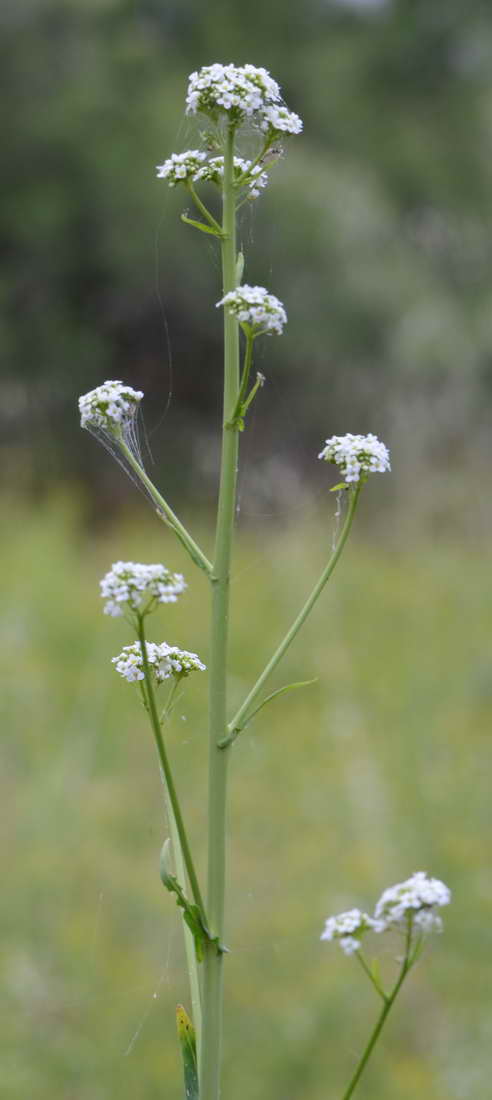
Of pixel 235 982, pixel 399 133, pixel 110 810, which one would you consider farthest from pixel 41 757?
pixel 399 133

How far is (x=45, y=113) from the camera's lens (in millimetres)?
14047

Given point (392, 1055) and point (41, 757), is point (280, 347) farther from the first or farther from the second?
point (392, 1055)

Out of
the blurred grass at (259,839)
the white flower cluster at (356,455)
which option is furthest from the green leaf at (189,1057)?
the blurred grass at (259,839)

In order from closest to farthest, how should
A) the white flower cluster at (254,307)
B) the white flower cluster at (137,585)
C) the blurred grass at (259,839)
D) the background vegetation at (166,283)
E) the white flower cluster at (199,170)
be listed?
1. the white flower cluster at (137,585)
2. the white flower cluster at (254,307)
3. the white flower cluster at (199,170)
4. the blurred grass at (259,839)
5. the background vegetation at (166,283)

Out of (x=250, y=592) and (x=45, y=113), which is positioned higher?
(x=45, y=113)

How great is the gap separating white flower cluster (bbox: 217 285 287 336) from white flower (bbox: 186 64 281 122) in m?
0.19

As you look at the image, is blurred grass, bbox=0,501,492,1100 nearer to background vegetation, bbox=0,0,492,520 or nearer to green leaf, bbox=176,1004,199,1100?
green leaf, bbox=176,1004,199,1100

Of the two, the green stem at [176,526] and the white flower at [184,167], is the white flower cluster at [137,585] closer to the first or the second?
the green stem at [176,526]

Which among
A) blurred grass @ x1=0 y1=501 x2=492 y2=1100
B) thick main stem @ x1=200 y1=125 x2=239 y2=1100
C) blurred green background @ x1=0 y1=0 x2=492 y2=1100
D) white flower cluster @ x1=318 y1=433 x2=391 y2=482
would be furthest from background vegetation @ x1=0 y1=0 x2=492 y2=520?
thick main stem @ x1=200 y1=125 x2=239 y2=1100

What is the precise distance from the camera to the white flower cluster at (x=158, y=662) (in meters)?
1.10

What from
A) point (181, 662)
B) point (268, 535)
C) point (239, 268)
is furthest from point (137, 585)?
point (268, 535)

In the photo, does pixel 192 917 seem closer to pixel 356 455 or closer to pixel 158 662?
pixel 158 662

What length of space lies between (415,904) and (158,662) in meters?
0.36

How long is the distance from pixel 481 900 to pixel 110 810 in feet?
6.46
